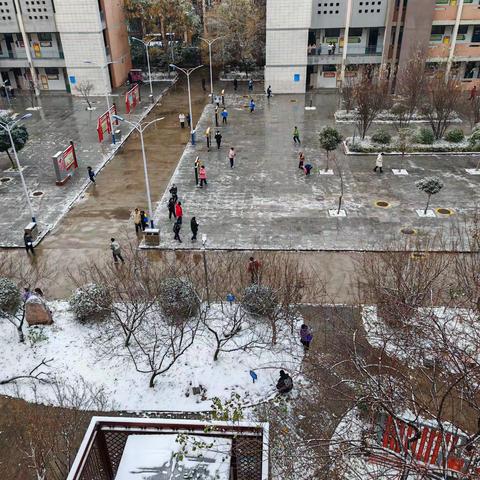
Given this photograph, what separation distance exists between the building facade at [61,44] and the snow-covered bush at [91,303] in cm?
2870

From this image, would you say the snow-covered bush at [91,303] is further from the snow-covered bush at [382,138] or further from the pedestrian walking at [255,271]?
the snow-covered bush at [382,138]

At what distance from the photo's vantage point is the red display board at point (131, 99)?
35547 millimetres

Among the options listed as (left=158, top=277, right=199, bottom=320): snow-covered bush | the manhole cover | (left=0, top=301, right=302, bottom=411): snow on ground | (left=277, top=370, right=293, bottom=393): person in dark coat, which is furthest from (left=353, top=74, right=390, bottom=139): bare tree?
(left=277, top=370, right=293, bottom=393): person in dark coat

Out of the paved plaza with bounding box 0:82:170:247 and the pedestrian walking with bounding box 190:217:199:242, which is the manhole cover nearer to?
the pedestrian walking with bounding box 190:217:199:242

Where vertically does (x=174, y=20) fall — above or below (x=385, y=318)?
above

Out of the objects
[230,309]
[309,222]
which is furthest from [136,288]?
[309,222]

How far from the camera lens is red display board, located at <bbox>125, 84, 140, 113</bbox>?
3555 cm

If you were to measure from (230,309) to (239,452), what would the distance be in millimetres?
7866

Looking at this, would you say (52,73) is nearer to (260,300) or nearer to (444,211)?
(444,211)

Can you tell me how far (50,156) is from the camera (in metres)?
29.3

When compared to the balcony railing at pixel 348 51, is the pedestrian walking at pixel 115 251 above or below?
below

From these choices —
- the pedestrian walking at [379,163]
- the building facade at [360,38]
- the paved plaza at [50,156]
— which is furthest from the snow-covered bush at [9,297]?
the building facade at [360,38]

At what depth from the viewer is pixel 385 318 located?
1345 cm

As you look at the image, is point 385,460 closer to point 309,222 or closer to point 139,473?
point 139,473
